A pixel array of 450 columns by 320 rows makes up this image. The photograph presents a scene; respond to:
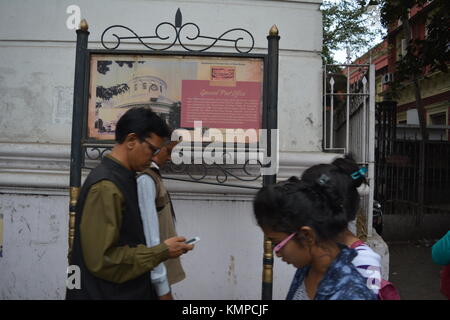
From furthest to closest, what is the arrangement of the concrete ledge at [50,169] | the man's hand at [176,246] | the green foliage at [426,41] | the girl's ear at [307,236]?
the green foliage at [426,41]
the concrete ledge at [50,169]
the man's hand at [176,246]
the girl's ear at [307,236]

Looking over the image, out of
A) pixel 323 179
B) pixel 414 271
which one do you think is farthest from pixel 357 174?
pixel 414 271

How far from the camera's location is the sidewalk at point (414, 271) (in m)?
5.33

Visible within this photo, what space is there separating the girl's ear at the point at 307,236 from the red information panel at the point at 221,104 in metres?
1.48

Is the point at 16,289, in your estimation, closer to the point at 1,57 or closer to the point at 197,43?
the point at 1,57

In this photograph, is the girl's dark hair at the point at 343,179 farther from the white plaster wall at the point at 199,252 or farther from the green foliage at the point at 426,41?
the green foliage at the point at 426,41

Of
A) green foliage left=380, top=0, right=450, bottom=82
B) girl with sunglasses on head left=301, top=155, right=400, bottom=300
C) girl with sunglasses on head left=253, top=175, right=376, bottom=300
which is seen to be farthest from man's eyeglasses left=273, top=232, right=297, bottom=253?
green foliage left=380, top=0, right=450, bottom=82

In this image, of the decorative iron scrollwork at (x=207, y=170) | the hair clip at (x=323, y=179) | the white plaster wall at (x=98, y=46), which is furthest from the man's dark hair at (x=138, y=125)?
the white plaster wall at (x=98, y=46)

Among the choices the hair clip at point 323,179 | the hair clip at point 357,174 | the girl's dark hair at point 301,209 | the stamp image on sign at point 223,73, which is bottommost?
Answer: the girl's dark hair at point 301,209

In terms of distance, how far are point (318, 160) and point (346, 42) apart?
38.8 ft

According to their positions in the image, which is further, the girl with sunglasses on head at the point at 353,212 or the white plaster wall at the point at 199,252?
the white plaster wall at the point at 199,252

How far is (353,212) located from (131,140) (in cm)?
105

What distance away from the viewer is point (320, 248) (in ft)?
4.88

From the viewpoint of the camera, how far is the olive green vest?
92.4 inches
